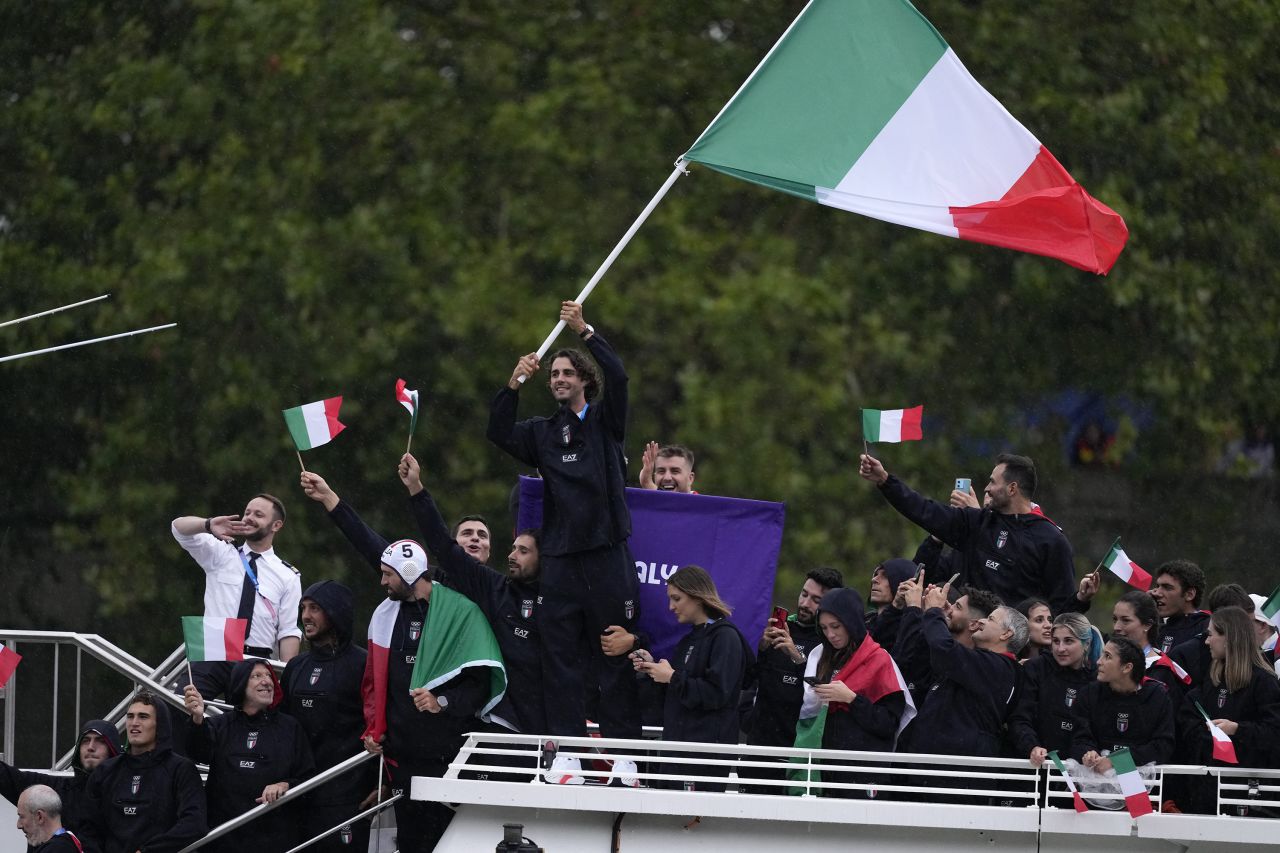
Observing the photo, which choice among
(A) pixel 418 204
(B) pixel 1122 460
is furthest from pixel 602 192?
(B) pixel 1122 460

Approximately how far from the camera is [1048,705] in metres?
9.86

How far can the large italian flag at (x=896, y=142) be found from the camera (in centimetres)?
1101

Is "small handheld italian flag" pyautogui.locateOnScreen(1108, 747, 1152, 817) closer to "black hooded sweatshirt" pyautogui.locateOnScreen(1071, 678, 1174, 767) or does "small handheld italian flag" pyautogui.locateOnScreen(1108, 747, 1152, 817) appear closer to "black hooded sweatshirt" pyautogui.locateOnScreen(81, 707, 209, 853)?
"black hooded sweatshirt" pyautogui.locateOnScreen(1071, 678, 1174, 767)

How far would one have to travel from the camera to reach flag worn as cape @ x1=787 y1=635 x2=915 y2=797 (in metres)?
9.87

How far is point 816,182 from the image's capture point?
10984mm

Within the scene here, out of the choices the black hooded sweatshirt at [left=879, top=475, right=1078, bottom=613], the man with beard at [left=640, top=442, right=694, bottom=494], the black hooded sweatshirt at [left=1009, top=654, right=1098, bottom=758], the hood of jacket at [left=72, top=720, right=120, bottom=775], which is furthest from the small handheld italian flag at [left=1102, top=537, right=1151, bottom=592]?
the hood of jacket at [left=72, top=720, right=120, bottom=775]

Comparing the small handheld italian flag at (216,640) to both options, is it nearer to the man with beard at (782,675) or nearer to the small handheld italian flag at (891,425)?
the man with beard at (782,675)

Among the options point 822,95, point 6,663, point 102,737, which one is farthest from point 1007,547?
point 6,663

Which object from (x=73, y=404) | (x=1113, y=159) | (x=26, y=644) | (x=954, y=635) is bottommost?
(x=26, y=644)

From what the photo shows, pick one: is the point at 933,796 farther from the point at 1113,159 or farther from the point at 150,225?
the point at 150,225

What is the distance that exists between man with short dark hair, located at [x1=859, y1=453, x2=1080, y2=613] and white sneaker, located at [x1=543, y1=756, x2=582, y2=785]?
241 cm

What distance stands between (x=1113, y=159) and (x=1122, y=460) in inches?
108

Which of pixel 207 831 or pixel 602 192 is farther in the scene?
pixel 602 192

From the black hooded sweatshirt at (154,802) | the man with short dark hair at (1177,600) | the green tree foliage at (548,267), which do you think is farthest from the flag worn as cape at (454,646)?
the green tree foliage at (548,267)
